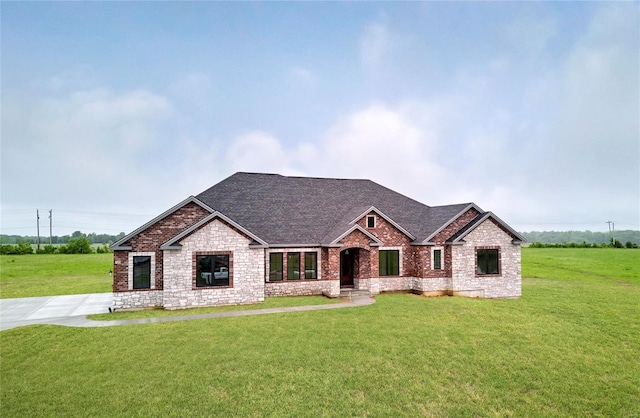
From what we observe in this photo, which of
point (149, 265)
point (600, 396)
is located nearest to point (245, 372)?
point (600, 396)

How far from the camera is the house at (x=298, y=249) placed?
17.5 m

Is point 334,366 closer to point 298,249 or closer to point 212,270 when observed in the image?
point 212,270

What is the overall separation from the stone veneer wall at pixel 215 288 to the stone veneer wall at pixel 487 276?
12432 mm

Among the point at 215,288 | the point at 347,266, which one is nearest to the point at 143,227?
the point at 215,288

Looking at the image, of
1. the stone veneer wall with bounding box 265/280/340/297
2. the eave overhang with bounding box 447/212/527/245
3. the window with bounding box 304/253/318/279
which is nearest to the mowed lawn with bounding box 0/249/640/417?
the stone veneer wall with bounding box 265/280/340/297

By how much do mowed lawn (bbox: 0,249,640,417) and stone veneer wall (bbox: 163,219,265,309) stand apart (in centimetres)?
320

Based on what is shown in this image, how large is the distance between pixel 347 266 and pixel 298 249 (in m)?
3.98

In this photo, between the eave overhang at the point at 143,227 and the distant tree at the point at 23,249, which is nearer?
the eave overhang at the point at 143,227

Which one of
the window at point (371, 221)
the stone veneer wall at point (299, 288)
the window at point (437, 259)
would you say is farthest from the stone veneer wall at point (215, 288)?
the window at point (437, 259)

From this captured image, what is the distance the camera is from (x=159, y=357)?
416 inches

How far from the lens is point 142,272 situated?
57.5 feet

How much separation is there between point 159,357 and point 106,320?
639 cm

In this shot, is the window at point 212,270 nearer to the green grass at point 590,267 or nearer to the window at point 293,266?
the window at point 293,266

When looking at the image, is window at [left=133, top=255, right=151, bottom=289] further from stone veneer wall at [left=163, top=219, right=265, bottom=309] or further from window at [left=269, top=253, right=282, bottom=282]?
window at [left=269, top=253, right=282, bottom=282]
